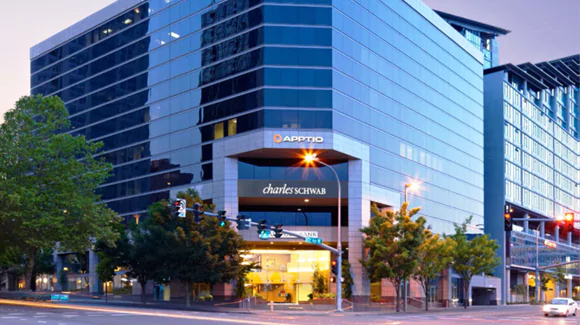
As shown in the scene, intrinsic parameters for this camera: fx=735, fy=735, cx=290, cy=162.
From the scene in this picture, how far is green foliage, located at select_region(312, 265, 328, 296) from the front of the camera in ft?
239

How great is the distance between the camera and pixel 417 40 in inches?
3359

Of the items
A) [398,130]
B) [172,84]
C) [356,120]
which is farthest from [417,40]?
[172,84]

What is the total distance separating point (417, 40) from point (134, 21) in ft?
109

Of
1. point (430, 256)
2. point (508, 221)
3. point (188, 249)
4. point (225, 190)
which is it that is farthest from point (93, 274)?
point (508, 221)

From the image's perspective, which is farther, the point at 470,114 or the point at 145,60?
the point at 470,114

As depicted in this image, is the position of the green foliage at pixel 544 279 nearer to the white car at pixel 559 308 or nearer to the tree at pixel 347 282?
the tree at pixel 347 282

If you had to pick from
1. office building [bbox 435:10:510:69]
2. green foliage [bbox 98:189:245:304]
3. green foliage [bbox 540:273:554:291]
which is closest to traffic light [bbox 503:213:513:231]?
green foliage [bbox 98:189:245:304]

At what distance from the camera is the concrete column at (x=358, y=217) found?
7019 cm

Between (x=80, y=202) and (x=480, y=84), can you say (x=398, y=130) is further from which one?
(x=80, y=202)

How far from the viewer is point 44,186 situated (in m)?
59.8

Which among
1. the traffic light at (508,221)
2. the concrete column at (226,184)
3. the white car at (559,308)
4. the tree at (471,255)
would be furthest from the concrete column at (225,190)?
the traffic light at (508,221)

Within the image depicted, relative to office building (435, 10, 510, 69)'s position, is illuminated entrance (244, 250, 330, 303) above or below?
below

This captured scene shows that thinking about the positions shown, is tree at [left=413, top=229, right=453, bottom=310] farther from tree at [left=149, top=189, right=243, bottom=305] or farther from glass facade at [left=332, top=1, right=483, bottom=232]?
tree at [left=149, top=189, right=243, bottom=305]

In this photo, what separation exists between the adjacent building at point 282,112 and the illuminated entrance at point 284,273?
0.15m
